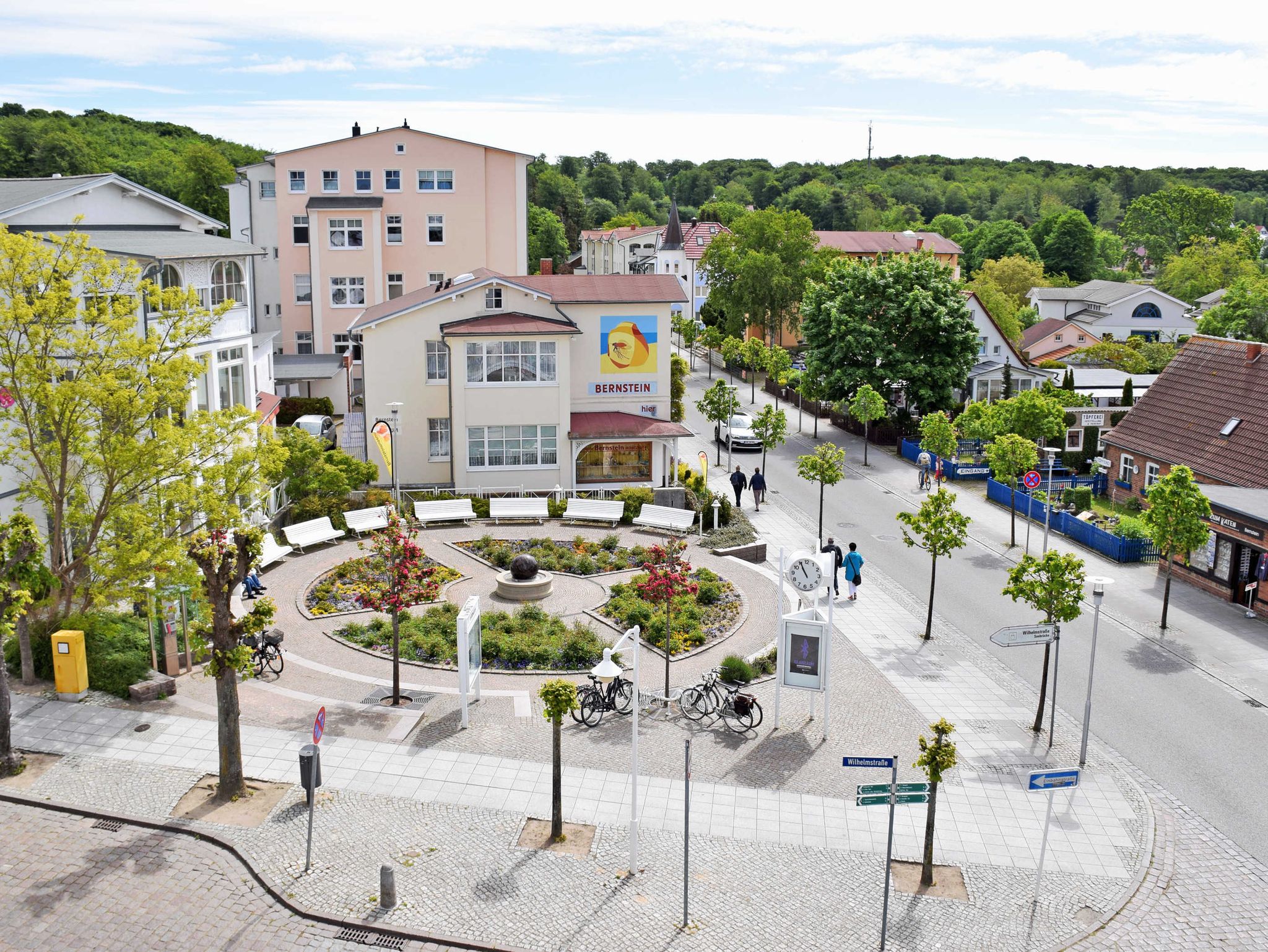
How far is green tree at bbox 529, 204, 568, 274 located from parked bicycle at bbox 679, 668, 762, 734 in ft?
356

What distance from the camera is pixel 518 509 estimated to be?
109 ft

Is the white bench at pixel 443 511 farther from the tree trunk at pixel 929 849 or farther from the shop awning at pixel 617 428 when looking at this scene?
the tree trunk at pixel 929 849

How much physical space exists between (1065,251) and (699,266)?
66.7 m

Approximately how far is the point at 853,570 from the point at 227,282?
58.5ft

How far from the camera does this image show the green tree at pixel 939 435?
130 ft

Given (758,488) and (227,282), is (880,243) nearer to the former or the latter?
(758,488)

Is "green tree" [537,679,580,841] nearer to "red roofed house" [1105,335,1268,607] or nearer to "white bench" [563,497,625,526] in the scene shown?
"white bench" [563,497,625,526]

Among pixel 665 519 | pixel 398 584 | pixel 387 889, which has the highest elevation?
pixel 398 584

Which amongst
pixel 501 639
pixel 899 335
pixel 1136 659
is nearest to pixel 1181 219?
pixel 899 335

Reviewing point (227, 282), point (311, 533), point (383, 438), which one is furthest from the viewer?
point (383, 438)

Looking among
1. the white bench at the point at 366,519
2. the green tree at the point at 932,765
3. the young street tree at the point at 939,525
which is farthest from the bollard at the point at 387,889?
the white bench at the point at 366,519

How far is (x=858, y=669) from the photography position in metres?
22.7

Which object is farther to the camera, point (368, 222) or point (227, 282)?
point (368, 222)

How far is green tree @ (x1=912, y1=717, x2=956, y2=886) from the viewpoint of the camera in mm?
14609
